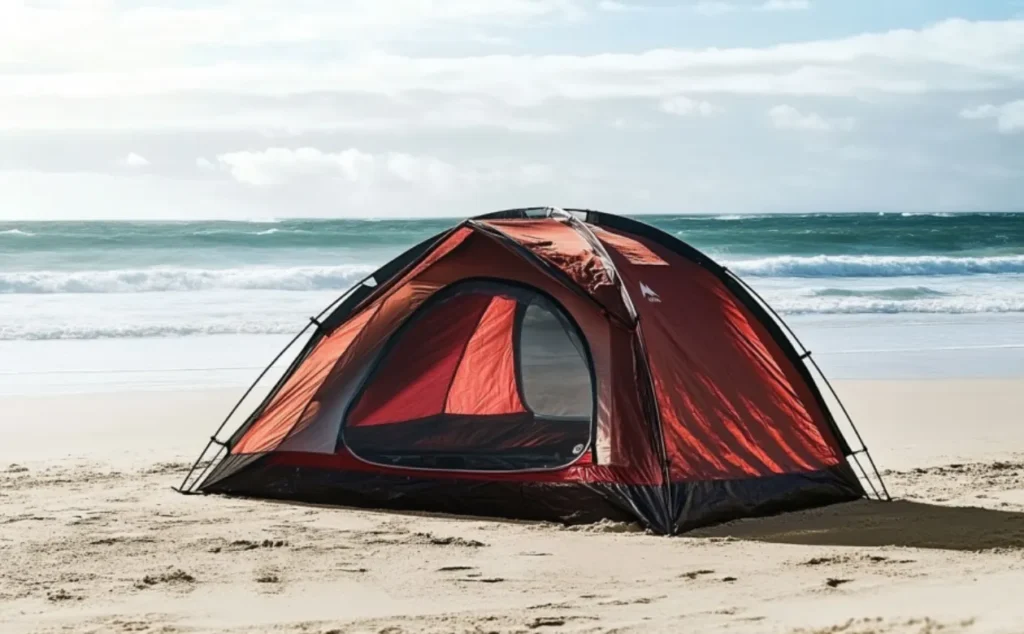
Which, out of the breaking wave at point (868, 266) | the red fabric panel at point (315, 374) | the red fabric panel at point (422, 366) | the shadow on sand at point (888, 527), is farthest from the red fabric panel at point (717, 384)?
the breaking wave at point (868, 266)

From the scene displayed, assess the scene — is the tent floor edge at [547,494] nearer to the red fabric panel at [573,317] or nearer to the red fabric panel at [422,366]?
the red fabric panel at [573,317]

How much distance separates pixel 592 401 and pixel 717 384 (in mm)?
672

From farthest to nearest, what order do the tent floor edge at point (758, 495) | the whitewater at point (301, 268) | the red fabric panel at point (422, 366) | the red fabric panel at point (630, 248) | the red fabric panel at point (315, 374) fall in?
1. the whitewater at point (301, 268)
2. the red fabric panel at point (422, 366)
3. the red fabric panel at point (315, 374)
4. the red fabric panel at point (630, 248)
5. the tent floor edge at point (758, 495)

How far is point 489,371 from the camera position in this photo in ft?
30.8

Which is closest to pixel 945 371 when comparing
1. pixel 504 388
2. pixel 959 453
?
pixel 959 453

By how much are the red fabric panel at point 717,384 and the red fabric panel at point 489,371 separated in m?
1.71

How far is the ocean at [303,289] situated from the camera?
1559 cm

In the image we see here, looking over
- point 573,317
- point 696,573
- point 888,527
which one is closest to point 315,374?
point 573,317

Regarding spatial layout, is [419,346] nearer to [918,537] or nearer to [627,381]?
[627,381]

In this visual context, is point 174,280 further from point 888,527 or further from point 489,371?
point 888,527

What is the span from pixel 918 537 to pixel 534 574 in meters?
2.01

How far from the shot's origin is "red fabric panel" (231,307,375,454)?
7855 millimetres

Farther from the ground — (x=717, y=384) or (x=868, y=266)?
(x=868, y=266)

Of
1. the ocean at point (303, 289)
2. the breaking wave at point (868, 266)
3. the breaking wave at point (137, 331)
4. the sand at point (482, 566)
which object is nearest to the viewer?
the sand at point (482, 566)
